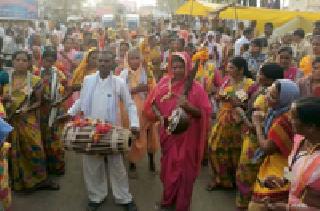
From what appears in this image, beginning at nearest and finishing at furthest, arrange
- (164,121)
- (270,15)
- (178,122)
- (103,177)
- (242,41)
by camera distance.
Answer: (178,122) → (164,121) → (103,177) → (242,41) → (270,15)

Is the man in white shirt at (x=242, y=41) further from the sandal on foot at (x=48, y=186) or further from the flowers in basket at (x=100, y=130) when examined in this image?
the flowers in basket at (x=100, y=130)

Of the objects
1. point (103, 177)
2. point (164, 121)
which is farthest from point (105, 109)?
point (103, 177)

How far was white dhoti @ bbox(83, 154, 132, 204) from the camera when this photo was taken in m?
5.61

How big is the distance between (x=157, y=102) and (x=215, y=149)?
131 cm

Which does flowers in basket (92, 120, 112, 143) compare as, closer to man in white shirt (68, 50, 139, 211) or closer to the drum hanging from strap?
the drum hanging from strap

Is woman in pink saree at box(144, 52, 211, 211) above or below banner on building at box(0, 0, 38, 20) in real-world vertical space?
below

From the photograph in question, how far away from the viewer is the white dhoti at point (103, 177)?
561cm

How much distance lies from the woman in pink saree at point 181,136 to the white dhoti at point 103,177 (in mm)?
543

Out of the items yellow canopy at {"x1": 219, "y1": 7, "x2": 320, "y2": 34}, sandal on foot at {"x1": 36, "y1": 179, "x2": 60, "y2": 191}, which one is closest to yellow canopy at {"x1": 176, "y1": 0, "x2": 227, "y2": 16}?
yellow canopy at {"x1": 219, "y1": 7, "x2": 320, "y2": 34}

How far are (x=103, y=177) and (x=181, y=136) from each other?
43.4 inches

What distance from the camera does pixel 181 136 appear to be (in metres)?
5.29

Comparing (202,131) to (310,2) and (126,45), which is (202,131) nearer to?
(126,45)

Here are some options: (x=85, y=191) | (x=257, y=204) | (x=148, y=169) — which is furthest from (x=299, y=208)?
(x=148, y=169)

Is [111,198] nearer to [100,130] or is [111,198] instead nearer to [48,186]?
[48,186]
